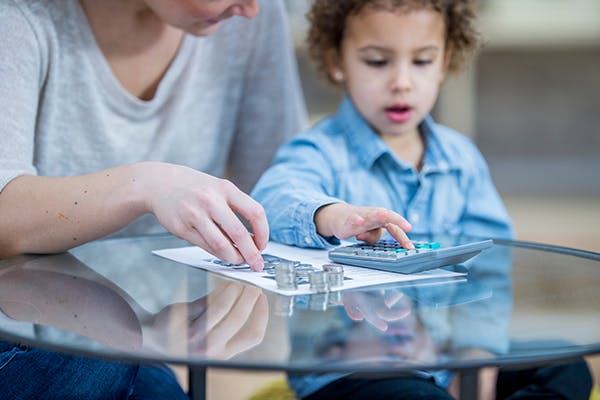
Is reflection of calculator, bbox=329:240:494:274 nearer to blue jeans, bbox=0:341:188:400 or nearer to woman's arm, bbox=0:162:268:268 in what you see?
woman's arm, bbox=0:162:268:268

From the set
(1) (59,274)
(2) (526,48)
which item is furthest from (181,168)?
(2) (526,48)

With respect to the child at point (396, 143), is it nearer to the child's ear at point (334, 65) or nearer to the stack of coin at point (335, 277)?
the child's ear at point (334, 65)

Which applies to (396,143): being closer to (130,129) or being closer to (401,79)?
(401,79)

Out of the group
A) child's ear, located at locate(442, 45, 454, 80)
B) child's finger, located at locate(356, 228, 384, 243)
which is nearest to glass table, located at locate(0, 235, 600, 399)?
child's finger, located at locate(356, 228, 384, 243)

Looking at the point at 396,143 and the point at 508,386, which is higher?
the point at 396,143

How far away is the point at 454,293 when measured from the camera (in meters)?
0.83

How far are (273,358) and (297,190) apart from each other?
536 millimetres

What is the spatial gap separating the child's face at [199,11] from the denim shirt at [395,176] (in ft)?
0.71

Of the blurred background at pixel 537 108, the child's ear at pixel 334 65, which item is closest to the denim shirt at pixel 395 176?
the child's ear at pixel 334 65

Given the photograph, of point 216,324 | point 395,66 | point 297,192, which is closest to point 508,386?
point 297,192

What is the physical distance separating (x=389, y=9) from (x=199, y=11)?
13.0 inches

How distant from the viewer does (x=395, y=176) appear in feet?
4.32

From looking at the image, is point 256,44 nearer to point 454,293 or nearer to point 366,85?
point 366,85

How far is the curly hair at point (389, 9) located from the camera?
1.35m
